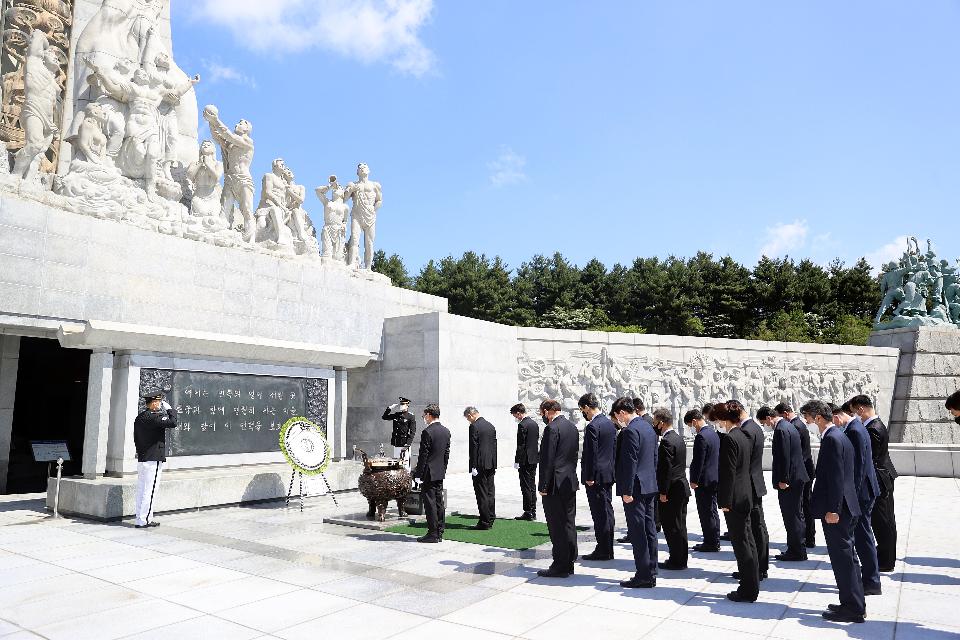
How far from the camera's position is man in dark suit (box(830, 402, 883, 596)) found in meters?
4.93

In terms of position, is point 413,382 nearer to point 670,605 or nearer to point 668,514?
point 668,514

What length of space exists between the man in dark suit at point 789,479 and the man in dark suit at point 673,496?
1020mm

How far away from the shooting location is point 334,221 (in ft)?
49.4

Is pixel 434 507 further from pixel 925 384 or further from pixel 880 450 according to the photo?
pixel 925 384

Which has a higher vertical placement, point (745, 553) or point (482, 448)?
point (482, 448)

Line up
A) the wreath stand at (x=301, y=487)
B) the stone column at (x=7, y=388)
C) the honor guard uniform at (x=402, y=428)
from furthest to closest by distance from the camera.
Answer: the stone column at (x=7, y=388) → the honor guard uniform at (x=402, y=428) → the wreath stand at (x=301, y=487)

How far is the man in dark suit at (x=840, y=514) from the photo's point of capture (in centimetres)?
446

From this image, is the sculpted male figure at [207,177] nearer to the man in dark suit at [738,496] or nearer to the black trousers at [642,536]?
the black trousers at [642,536]

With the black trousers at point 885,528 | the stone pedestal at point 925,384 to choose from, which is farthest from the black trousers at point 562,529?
the stone pedestal at point 925,384

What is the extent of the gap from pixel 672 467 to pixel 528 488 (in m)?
2.99

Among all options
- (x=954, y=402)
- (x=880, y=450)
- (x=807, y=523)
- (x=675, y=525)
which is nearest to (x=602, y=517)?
(x=675, y=525)

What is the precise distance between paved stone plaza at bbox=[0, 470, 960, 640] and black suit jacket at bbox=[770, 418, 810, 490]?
84cm

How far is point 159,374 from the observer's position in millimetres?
9570

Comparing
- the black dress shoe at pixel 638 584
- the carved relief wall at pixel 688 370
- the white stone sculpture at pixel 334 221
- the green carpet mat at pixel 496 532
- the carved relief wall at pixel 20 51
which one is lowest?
the green carpet mat at pixel 496 532
